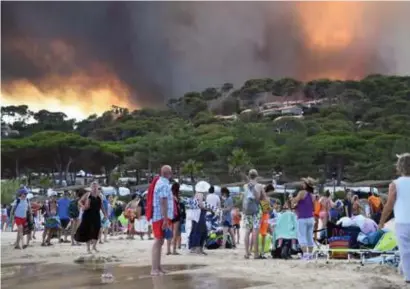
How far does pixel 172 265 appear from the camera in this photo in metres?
9.92

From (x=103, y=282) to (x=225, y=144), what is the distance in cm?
5772

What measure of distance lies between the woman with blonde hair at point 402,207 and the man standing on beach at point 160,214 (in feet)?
9.03

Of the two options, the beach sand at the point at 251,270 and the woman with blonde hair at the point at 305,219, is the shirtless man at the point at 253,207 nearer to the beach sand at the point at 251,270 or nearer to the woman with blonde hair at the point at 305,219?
the beach sand at the point at 251,270

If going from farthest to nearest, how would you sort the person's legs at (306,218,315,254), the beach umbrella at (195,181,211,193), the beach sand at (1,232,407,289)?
the beach umbrella at (195,181,211,193) → the person's legs at (306,218,315,254) → the beach sand at (1,232,407,289)

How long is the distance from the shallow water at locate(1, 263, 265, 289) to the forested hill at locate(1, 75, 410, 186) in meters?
47.3

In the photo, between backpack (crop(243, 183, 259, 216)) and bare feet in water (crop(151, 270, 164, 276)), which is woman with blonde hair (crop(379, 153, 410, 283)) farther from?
backpack (crop(243, 183, 259, 216))

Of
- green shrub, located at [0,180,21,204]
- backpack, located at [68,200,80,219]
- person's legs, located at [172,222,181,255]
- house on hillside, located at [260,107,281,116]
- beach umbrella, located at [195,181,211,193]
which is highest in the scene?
house on hillside, located at [260,107,281,116]

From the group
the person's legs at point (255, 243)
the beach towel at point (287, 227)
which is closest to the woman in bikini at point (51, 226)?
the person's legs at point (255, 243)

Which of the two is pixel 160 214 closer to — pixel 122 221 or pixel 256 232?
pixel 256 232

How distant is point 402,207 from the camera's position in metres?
6.83

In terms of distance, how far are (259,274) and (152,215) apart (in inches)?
61.8

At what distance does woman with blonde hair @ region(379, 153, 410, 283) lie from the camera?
681 cm

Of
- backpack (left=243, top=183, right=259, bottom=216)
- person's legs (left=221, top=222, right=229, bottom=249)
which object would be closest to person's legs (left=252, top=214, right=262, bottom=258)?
backpack (left=243, top=183, right=259, bottom=216)

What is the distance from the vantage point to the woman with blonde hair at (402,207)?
6.81m
